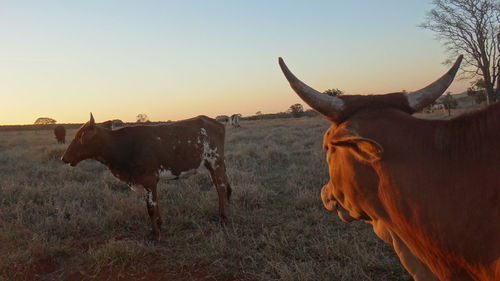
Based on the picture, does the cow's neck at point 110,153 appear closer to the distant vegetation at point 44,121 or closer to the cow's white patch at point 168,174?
the cow's white patch at point 168,174

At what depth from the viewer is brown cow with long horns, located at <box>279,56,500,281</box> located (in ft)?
5.37

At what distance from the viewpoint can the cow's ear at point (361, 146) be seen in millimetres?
1776

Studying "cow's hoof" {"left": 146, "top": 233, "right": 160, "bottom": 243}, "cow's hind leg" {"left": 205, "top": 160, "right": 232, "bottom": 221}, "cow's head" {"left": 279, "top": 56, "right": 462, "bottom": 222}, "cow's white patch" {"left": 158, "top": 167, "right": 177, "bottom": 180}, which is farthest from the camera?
"cow's hind leg" {"left": 205, "top": 160, "right": 232, "bottom": 221}

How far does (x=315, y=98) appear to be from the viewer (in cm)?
210

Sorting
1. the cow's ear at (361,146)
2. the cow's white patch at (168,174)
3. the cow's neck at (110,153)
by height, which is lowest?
the cow's white patch at (168,174)

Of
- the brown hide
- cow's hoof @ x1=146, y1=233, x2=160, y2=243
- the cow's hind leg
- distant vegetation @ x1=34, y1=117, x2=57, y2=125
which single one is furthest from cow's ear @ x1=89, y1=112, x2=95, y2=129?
distant vegetation @ x1=34, y1=117, x2=57, y2=125

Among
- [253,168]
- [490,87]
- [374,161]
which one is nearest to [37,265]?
[374,161]

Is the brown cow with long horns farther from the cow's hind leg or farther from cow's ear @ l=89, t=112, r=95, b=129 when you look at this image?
cow's ear @ l=89, t=112, r=95, b=129

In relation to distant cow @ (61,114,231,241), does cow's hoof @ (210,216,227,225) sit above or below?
below

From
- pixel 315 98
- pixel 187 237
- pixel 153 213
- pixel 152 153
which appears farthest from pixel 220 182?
A: pixel 315 98

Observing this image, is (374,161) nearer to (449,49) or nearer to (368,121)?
(368,121)

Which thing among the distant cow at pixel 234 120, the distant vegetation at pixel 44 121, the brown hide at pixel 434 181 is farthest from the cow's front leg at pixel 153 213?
the distant vegetation at pixel 44 121

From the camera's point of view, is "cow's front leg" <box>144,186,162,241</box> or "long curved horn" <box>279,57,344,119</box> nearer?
"long curved horn" <box>279,57,344,119</box>

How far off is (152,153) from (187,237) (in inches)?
58.9
